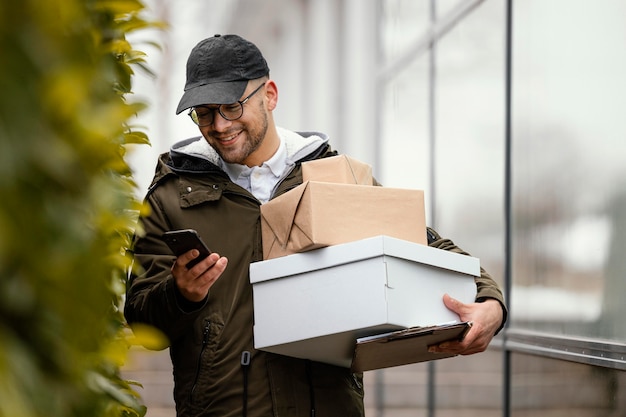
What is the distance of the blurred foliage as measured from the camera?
702mm

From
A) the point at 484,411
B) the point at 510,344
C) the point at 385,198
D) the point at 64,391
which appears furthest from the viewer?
the point at 484,411

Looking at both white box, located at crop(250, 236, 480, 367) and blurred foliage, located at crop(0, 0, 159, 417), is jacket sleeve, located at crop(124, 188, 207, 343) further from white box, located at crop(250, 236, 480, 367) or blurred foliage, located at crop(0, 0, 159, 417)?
blurred foliage, located at crop(0, 0, 159, 417)

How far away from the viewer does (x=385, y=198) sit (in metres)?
2.51

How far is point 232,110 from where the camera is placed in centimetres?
266

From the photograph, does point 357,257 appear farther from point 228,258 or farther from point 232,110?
point 232,110

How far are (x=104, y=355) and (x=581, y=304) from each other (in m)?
2.52

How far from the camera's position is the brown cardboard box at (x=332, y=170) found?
101 inches

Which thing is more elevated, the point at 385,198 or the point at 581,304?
the point at 385,198

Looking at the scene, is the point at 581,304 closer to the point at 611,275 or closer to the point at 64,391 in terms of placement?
the point at 611,275

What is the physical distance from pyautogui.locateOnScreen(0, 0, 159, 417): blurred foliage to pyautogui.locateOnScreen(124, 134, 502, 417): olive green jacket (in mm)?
1575

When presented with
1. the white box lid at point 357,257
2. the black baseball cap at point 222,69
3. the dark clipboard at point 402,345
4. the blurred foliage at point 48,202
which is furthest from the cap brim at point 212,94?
the blurred foliage at point 48,202

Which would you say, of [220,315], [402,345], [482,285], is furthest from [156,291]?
[482,285]

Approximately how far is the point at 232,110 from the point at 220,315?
1.69 ft

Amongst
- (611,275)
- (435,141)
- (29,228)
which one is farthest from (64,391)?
(435,141)
